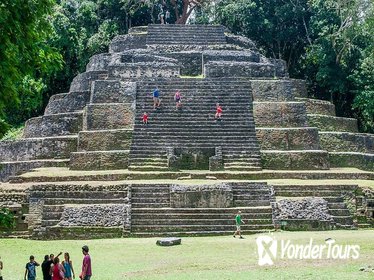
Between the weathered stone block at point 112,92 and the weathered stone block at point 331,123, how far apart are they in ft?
22.3

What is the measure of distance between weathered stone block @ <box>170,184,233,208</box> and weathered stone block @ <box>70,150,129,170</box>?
164 inches

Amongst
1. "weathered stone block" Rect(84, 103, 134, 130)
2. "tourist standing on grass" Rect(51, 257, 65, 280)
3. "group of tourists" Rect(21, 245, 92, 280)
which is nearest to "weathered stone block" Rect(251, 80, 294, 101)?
"weathered stone block" Rect(84, 103, 134, 130)

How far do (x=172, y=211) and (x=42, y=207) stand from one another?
3459mm

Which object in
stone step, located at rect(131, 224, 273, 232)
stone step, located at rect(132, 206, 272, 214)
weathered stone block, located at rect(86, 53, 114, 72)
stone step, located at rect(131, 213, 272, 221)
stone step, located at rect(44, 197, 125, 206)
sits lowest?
stone step, located at rect(131, 224, 273, 232)

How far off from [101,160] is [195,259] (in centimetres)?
943

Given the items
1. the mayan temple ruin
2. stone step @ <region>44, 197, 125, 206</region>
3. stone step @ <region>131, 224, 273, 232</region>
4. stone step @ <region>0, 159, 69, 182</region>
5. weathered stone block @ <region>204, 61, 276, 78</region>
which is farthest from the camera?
weathered stone block @ <region>204, 61, 276, 78</region>

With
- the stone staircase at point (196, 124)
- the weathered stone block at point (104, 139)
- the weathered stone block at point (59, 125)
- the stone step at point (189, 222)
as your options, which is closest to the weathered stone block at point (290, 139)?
the stone staircase at point (196, 124)

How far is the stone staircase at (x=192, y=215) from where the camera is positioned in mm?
16688

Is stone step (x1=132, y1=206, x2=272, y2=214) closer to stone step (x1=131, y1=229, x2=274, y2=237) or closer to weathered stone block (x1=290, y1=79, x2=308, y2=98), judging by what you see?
stone step (x1=131, y1=229, x2=274, y2=237)

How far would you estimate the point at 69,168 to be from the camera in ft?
71.3

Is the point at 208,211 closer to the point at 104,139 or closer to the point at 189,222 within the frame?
the point at 189,222

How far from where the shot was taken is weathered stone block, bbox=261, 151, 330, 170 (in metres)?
21.4

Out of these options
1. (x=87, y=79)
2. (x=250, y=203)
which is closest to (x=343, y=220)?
(x=250, y=203)

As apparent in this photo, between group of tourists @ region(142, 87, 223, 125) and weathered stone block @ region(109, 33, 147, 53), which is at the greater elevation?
weathered stone block @ region(109, 33, 147, 53)
